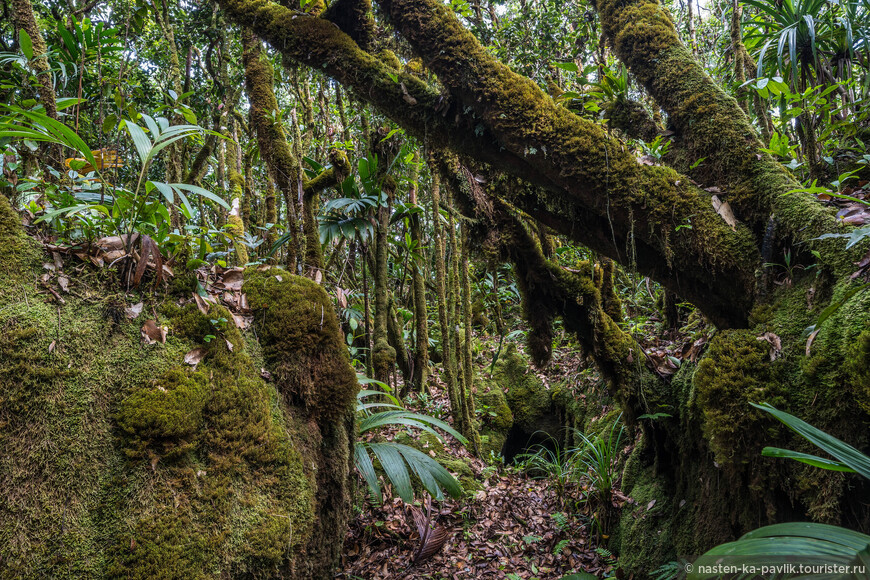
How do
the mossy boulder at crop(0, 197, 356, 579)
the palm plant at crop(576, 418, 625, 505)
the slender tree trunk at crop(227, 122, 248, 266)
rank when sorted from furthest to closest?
the palm plant at crop(576, 418, 625, 505), the slender tree trunk at crop(227, 122, 248, 266), the mossy boulder at crop(0, 197, 356, 579)

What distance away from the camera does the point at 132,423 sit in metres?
1.88

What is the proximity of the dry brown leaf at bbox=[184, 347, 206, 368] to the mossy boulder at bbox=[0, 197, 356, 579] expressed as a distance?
0.08ft

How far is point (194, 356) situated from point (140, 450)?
1.63 ft

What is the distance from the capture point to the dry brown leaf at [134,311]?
2.14 metres

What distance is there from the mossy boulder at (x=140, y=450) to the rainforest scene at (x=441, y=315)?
0.01m

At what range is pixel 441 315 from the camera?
17.5 feet

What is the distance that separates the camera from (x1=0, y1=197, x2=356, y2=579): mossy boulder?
5.42ft

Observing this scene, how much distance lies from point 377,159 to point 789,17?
12.3 feet

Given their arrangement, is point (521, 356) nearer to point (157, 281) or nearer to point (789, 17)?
point (789, 17)

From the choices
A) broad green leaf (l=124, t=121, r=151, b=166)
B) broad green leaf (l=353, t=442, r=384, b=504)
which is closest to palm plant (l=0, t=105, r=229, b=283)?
broad green leaf (l=124, t=121, r=151, b=166)

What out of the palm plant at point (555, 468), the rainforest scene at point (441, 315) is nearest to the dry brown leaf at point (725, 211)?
the rainforest scene at point (441, 315)

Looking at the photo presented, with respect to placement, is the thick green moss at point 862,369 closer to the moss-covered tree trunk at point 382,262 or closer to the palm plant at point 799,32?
Answer: the palm plant at point 799,32

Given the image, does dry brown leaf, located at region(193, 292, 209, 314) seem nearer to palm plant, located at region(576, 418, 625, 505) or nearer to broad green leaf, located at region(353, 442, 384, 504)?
broad green leaf, located at region(353, 442, 384, 504)

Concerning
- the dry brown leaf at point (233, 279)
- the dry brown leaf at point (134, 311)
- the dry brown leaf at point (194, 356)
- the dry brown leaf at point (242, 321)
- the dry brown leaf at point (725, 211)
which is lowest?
the dry brown leaf at point (194, 356)
